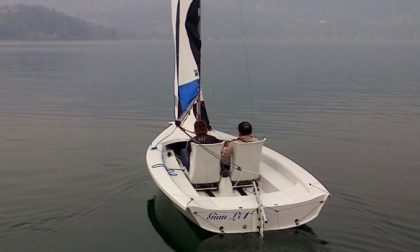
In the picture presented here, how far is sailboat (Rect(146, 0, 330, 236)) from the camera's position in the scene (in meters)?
9.78

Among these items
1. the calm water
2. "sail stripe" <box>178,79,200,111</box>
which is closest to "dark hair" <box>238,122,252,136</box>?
the calm water

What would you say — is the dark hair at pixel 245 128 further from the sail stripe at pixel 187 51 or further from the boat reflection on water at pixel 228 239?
the sail stripe at pixel 187 51

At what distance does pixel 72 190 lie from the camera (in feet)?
46.7

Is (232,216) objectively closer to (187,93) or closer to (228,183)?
(228,183)

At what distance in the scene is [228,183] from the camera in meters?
11.5

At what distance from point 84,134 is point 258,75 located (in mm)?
33216

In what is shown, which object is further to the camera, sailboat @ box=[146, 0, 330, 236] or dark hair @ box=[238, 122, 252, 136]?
dark hair @ box=[238, 122, 252, 136]

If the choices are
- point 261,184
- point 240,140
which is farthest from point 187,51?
point 261,184

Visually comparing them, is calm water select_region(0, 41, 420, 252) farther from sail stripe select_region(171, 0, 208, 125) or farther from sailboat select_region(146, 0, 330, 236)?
sail stripe select_region(171, 0, 208, 125)

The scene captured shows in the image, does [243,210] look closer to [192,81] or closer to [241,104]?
[192,81]

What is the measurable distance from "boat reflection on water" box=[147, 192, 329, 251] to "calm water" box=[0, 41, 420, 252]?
0.03m

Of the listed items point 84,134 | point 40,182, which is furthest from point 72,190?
point 84,134

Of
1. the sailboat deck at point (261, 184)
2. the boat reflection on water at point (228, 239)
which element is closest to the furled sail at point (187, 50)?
the sailboat deck at point (261, 184)

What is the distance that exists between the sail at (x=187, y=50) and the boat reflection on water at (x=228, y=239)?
14.6ft
